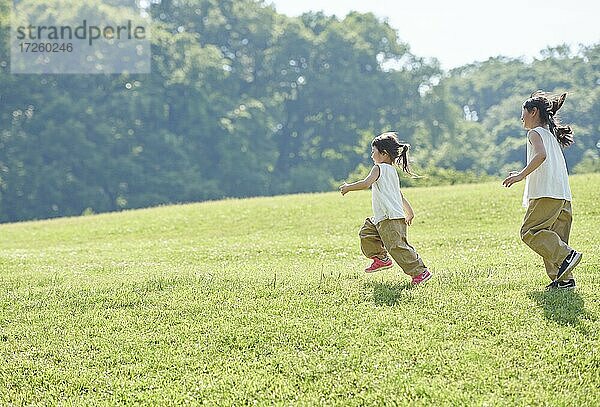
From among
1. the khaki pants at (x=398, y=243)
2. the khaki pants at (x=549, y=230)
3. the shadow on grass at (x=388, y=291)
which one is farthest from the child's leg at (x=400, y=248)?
the khaki pants at (x=549, y=230)

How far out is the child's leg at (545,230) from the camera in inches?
270

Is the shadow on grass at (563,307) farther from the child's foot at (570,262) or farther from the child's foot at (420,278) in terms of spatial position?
the child's foot at (420,278)

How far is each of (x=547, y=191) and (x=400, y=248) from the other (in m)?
1.63

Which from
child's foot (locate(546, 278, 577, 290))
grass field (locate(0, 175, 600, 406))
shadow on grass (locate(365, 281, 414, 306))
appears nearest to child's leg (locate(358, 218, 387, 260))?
grass field (locate(0, 175, 600, 406))

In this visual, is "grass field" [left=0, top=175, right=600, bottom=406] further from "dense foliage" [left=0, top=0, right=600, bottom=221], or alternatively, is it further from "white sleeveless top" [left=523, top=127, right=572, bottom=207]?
"dense foliage" [left=0, top=0, right=600, bottom=221]

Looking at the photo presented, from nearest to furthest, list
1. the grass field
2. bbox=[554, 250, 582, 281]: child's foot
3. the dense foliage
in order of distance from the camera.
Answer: the grass field → bbox=[554, 250, 582, 281]: child's foot → the dense foliage

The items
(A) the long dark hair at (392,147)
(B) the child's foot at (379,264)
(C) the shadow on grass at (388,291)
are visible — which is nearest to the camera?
(C) the shadow on grass at (388,291)

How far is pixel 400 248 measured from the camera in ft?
25.1

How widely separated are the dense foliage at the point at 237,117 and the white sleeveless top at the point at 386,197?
948 inches

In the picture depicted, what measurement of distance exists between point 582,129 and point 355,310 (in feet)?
202

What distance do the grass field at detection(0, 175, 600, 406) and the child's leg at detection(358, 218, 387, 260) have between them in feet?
1.02

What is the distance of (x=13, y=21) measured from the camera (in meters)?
46.2

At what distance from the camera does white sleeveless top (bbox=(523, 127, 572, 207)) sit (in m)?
6.98

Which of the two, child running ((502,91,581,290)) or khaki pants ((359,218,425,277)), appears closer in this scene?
child running ((502,91,581,290))
